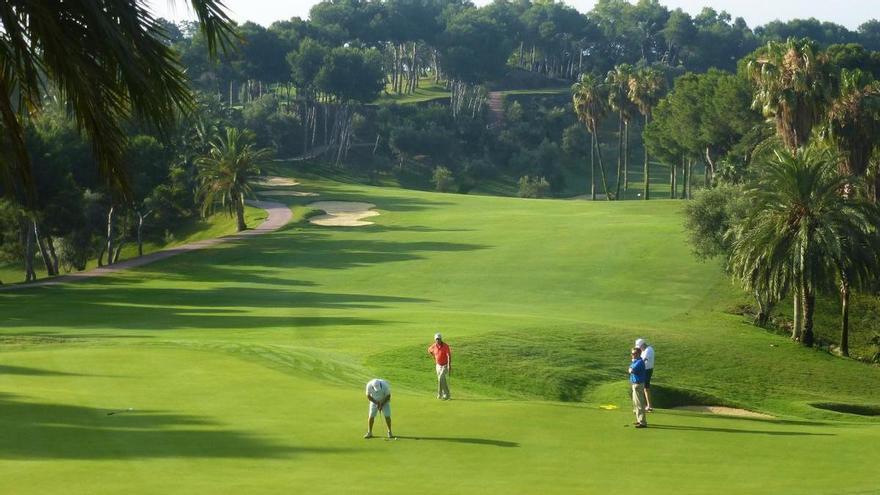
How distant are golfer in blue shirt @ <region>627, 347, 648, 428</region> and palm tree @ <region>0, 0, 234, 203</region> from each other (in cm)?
2008

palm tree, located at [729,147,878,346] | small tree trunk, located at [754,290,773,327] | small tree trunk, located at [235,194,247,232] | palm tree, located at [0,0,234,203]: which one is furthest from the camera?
small tree trunk, located at [235,194,247,232]

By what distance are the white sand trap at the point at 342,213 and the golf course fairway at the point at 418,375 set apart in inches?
222

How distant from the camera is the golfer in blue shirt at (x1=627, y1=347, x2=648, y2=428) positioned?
26.4 metres

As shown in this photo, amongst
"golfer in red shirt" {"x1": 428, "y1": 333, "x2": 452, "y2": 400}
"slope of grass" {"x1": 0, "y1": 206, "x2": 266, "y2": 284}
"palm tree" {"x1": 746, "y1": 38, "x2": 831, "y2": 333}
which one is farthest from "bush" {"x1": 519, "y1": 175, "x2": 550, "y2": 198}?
"golfer in red shirt" {"x1": 428, "y1": 333, "x2": 452, "y2": 400}

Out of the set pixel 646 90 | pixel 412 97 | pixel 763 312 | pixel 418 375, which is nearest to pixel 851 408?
pixel 418 375

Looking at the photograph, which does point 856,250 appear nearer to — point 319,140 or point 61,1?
point 61,1

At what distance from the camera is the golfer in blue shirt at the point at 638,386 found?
26.4 metres

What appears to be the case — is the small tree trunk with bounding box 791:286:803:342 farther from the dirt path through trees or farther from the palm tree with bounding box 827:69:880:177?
the dirt path through trees

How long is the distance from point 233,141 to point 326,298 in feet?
94.7

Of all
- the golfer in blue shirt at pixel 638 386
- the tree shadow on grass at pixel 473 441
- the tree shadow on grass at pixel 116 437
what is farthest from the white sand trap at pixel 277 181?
the tree shadow on grass at pixel 473 441

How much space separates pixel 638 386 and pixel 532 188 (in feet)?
A: 379

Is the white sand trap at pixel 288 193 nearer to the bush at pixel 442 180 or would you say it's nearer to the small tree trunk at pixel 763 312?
the bush at pixel 442 180

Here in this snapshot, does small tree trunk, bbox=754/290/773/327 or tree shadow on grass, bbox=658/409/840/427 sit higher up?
tree shadow on grass, bbox=658/409/840/427

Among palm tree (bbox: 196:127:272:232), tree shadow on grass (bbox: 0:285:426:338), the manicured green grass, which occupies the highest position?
the manicured green grass
